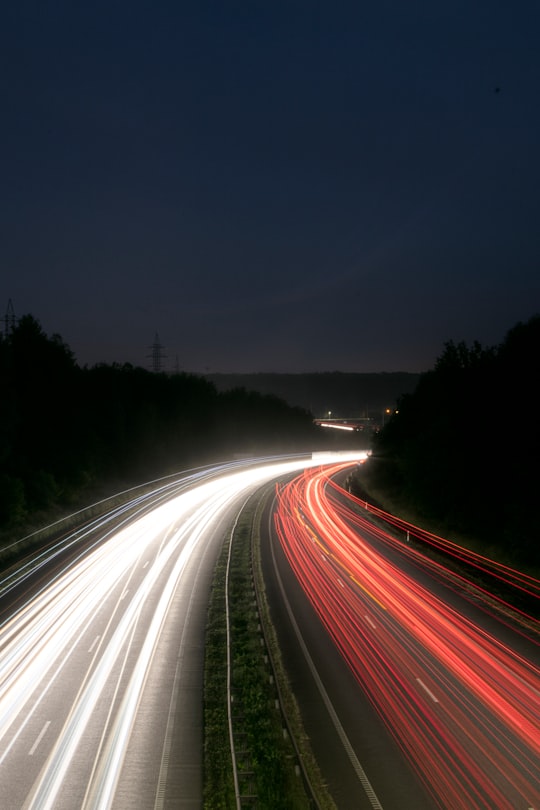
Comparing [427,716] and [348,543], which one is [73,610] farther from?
[348,543]

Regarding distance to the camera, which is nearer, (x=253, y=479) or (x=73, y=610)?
(x=73, y=610)

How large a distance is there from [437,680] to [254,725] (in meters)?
4.74

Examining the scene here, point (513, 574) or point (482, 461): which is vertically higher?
point (482, 461)

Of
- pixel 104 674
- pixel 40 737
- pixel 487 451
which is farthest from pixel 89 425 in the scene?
pixel 40 737

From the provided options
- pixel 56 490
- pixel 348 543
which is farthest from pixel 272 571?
pixel 56 490

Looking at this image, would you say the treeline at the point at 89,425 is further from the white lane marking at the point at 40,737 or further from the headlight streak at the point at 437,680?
the white lane marking at the point at 40,737

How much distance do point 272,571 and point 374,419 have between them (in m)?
168

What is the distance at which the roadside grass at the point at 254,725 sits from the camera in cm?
1012

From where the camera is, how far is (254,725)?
1248cm

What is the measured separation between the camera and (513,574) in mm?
27156

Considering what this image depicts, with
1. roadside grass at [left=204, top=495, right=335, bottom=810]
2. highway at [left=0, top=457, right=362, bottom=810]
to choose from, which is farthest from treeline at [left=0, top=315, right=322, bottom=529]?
roadside grass at [left=204, top=495, right=335, bottom=810]

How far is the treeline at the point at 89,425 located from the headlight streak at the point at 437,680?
21.7 metres

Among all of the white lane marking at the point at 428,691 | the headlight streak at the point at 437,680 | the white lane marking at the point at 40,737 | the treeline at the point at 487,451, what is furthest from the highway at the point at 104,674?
the treeline at the point at 487,451

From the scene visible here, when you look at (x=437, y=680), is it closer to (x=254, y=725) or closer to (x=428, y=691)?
(x=428, y=691)
